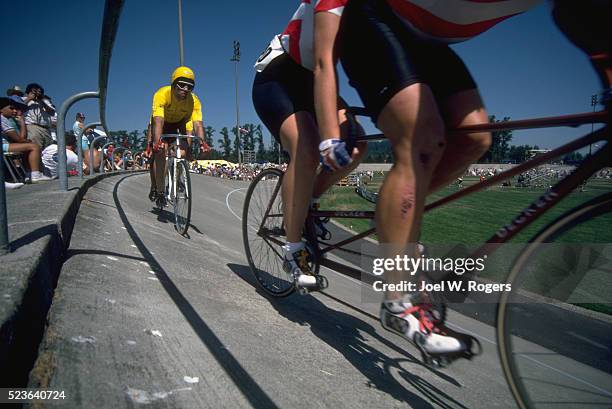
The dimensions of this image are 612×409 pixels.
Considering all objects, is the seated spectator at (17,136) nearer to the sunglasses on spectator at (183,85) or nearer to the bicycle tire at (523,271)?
the sunglasses on spectator at (183,85)

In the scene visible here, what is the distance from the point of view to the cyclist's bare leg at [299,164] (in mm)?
2012

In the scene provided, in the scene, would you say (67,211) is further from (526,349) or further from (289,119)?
(526,349)

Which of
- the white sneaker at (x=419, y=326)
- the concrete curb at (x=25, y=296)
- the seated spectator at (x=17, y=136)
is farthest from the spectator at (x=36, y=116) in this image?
the white sneaker at (x=419, y=326)

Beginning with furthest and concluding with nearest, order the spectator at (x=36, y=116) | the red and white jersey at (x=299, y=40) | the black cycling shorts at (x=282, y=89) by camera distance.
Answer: the spectator at (x=36, y=116), the black cycling shorts at (x=282, y=89), the red and white jersey at (x=299, y=40)

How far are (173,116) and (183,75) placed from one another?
636 millimetres

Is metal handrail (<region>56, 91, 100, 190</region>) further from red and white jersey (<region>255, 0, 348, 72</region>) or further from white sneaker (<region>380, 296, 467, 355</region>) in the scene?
white sneaker (<region>380, 296, 467, 355</region>)

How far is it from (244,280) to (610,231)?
7.14 feet

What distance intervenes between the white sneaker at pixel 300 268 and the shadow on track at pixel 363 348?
23cm

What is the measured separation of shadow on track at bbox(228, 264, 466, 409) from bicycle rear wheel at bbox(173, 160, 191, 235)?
1.90 meters

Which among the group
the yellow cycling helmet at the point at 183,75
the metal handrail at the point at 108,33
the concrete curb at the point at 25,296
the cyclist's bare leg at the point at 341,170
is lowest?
the concrete curb at the point at 25,296

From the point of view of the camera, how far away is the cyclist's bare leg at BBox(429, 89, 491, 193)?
1586mm

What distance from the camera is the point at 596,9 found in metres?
1.16

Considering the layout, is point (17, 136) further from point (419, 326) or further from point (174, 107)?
point (419, 326)

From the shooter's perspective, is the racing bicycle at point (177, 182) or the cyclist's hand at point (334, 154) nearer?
the cyclist's hand at point (334, 154)
